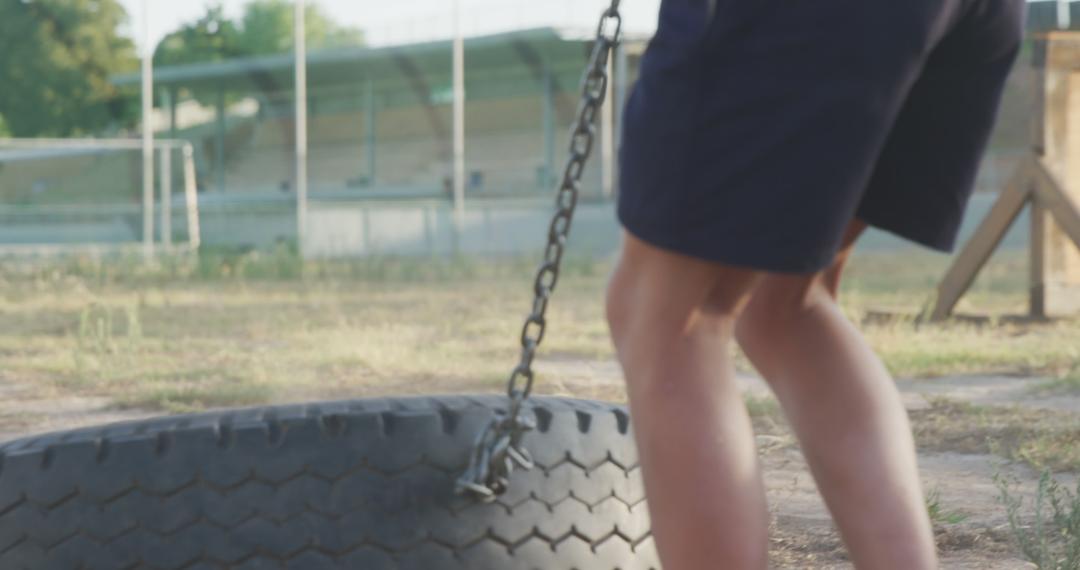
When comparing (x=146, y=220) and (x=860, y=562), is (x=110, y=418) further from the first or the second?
(x=146, y=220)

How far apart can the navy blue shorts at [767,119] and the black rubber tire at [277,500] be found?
0.71 meters

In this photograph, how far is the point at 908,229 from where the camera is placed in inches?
71.5

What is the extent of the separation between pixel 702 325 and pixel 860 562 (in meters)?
0.36

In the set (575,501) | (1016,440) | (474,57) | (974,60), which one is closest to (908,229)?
(974,60)

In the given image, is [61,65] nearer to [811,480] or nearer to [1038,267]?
[1038,267]

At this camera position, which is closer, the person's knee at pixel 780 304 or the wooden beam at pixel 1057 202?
the person's knee at pixel 780 304

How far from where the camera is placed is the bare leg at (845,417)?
175 centimetres

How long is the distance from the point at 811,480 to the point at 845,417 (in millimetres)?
1712

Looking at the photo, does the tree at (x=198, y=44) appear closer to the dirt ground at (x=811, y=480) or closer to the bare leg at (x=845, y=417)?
the dirt ground at (x=811, y=480)

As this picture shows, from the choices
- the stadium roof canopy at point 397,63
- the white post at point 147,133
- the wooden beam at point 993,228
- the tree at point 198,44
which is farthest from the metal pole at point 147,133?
the tree at point 198,44

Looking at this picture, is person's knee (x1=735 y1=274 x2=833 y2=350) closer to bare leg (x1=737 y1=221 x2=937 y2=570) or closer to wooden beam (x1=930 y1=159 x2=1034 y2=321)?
bare leg (x1=737 y1=221 x2=937 y2=570)

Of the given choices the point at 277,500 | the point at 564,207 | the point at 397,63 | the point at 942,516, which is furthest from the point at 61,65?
the point at 564,207

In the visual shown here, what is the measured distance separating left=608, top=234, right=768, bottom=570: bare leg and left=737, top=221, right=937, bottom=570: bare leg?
0.13 m

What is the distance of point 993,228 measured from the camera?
7.14m
